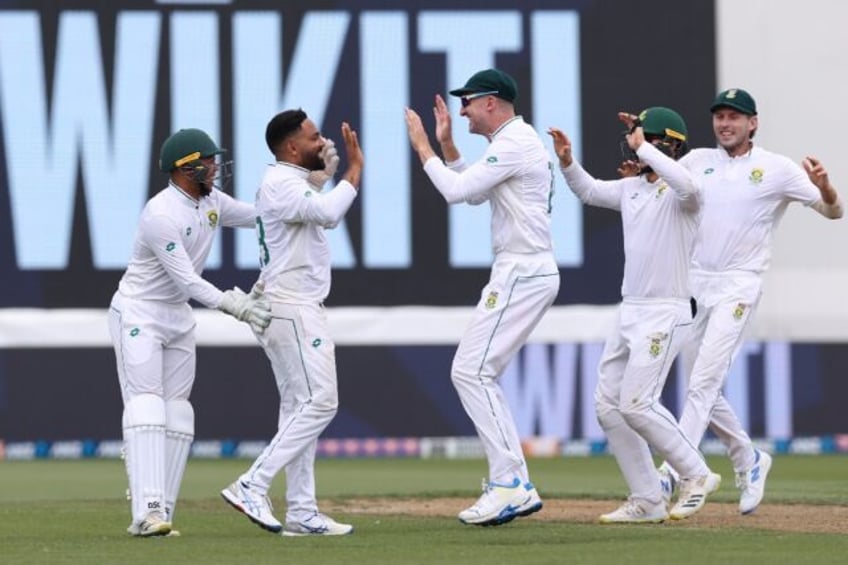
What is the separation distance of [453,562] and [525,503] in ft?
4.89

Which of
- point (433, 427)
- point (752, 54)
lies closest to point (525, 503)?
point (433, 427)

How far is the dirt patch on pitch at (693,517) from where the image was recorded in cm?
998

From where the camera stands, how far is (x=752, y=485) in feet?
35.3

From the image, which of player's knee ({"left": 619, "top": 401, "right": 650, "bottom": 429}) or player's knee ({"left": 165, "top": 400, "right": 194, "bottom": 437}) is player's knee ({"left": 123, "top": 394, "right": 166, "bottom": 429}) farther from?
player's knee ({"left": 619, "top": 401, "right": 650, "bottom": 429})

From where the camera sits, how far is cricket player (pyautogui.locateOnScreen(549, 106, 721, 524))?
994cm

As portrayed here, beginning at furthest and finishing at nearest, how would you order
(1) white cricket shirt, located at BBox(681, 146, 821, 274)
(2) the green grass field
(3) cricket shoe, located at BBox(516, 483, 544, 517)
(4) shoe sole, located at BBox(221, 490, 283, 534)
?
(1) white cricket shirt, located at BBox(681, 146, 821, 274) → (3) cricket shoe, located at BBox(516, 483, 544, 517) → (4) shoe sole, located at BBox(221, 490, 283, 534) → (2) the green grass field

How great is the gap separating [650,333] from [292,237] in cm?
190

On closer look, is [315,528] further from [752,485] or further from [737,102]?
[737,102]

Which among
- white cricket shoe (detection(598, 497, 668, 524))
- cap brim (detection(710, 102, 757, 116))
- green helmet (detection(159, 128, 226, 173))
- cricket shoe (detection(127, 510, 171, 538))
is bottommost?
white cricket shoe (detection(598, 497, 668, 524))

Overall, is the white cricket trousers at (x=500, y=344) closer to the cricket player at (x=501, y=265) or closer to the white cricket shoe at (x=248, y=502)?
the cricket player at (x=501, y=265)

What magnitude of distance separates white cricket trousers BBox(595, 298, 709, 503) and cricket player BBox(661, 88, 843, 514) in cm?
44

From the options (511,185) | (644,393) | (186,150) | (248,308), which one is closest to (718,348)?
(644,393)

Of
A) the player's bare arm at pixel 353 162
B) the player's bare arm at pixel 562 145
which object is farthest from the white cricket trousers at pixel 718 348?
the player's bare arm at pixel 353 162

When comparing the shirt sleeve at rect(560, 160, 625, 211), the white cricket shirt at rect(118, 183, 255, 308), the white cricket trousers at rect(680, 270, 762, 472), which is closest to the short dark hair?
the white cricket shirt at rect(118, 183, 255, 308)
